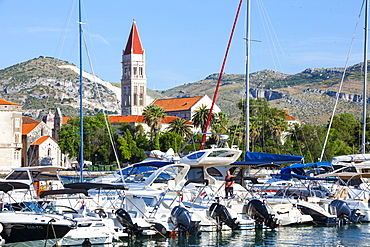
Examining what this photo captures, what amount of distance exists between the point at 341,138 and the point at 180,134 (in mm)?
23317

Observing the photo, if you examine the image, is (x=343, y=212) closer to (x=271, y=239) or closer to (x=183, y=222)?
(x=271, y=239)

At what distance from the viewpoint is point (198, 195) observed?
24359 mm

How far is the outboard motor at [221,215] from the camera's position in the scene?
2342 centimetres

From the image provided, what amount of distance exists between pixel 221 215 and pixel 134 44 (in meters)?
118

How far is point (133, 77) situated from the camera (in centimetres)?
14200

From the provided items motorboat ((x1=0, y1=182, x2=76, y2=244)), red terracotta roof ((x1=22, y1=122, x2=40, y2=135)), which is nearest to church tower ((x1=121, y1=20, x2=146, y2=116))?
red terracotta roof ((x1=22, y1=122, x2=40, y2=135))

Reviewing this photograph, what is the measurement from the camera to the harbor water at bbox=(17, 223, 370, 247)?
69.5ft

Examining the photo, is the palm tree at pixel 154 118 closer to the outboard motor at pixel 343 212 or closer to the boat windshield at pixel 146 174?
the boat windshield at pixel 146 174

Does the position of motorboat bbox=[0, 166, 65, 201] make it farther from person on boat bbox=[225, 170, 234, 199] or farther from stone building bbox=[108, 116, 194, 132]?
stone building bbox=[108, 116, 194, 132]

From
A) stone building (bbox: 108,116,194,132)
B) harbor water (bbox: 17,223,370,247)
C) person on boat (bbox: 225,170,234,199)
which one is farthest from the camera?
stone building (bbox: 108,116,194,132)

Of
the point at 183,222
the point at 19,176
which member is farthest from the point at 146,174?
the point at 183,222

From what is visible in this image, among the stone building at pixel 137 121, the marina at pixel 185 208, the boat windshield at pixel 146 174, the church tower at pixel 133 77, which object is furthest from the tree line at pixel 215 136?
the boat windshield at pixel 146 174

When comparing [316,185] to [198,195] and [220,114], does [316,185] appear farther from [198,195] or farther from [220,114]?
[220,114]

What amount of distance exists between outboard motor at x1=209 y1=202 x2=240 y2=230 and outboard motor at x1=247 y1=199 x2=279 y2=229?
128 centimetres
